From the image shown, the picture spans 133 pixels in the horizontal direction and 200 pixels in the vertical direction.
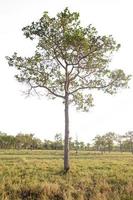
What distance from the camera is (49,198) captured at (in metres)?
11.8

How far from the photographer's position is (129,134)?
12619 cm

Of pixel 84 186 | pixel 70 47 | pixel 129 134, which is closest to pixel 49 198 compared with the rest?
pixel 84 186

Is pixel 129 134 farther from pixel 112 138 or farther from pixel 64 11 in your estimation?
pixel 64 11

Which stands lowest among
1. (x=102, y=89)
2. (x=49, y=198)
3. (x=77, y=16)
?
(x=49, y=198)

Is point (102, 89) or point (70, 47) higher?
point (70, 47)

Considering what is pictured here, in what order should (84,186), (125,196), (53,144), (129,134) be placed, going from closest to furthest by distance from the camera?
(125,196) → (84,186) → (129,134) → (53,144)

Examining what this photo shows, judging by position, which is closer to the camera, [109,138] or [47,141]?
[109,138]

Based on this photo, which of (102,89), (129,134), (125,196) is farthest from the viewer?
(129,134)

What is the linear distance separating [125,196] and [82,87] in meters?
15.7

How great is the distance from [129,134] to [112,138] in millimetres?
8305

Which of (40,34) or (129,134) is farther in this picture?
(129,134)

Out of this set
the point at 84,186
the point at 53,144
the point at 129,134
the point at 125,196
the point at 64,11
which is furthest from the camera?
the point at 53,144

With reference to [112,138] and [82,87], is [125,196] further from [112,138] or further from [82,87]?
[112,138]

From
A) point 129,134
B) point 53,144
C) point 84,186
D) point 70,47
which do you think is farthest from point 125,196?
point 53,144
